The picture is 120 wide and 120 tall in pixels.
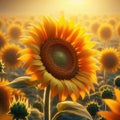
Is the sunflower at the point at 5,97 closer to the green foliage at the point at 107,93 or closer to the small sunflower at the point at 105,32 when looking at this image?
the green foliage at the point at 107,93

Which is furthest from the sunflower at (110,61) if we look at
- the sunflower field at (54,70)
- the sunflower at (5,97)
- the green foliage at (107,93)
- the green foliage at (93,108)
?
the sunflower at (5,97)

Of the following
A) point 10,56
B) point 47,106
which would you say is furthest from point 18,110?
point 10,56

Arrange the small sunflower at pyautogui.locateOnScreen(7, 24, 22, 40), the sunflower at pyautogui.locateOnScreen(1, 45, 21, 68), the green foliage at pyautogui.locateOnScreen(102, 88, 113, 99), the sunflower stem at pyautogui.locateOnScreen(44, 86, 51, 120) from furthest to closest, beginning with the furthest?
1. the small sunflower at pyautogui.locateOnScreen(7, 24, 22, 40)
2. the sunflower at pyautogui.locateOnScreen(1, 45, 21, 68)
3. the green foliage at pyautogui.locateOnScreen(102, 88, 113, 99)
4. the sunflower stem at pyautogui.locateOnScreen(44, 86, 51, 120)

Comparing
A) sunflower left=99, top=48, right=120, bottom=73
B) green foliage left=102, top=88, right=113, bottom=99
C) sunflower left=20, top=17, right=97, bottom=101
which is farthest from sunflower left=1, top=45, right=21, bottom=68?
sunflower left=20, top=17, right=97, bottom=101

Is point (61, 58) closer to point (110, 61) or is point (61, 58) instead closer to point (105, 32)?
point (110, 61)

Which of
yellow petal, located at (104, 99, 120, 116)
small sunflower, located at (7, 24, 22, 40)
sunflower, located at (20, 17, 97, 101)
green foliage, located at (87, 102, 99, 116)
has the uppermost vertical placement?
small sunflower, located at (7, 24, 22, 40)

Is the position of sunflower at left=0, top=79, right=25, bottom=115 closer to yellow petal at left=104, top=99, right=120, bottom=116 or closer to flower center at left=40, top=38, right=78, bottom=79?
flower center at left=40, top=38, right=78, bottom=79

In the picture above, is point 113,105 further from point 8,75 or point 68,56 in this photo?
point 8,75

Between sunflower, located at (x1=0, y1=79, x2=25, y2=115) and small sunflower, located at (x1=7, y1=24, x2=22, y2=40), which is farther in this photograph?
small sunflower, located at (x1=7, y1=24, x2=22, y2=40)

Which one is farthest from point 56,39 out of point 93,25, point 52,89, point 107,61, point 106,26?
point 93,25
